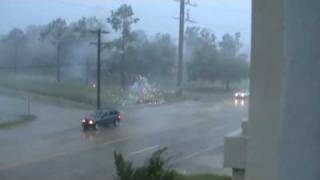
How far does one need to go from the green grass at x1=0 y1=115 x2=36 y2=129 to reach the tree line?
1412cm

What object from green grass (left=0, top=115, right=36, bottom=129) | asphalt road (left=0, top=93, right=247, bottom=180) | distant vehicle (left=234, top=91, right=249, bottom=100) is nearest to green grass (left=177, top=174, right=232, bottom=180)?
asphalt road (left=0, top=93, right=247, bottom=180)

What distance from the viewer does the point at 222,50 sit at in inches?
1911

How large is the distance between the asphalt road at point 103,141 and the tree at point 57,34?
12.1 m

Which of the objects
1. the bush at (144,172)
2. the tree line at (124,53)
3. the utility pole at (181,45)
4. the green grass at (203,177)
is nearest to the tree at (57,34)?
the tree line at (124,53)

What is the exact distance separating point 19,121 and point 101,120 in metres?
3.95

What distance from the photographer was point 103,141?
2081cm

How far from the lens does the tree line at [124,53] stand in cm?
4491

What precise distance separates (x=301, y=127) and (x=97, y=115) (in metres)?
21.2

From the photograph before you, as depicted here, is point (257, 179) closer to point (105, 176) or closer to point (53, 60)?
point (105, 176)

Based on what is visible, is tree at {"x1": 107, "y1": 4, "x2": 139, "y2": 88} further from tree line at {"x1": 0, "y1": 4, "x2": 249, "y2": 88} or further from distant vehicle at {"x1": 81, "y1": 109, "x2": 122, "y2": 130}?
distant vehicle at {"x1": 81, "y1": 109, "x2": 122, "y2": 130}

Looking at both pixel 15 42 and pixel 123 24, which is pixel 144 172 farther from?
pixel 123 24

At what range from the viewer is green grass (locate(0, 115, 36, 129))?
25066 mm

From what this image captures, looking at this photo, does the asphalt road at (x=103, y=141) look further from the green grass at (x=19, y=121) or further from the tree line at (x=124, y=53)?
the tree line at (x=124, y=53)

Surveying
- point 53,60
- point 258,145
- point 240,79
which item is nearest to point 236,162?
point 258,145
